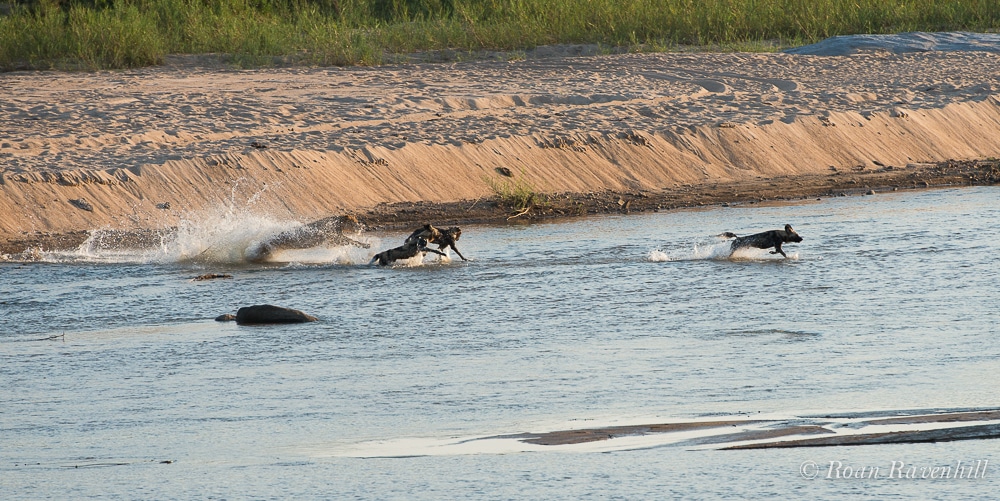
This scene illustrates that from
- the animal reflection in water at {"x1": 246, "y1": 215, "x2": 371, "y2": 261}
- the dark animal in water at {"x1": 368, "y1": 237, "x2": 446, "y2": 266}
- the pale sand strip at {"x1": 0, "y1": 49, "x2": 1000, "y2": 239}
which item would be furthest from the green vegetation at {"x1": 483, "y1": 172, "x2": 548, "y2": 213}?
the dark animal in water at {"x1": 368, "y1": 237, "x2": 446, "y2": 266}

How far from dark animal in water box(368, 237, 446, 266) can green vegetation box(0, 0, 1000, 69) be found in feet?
33.6

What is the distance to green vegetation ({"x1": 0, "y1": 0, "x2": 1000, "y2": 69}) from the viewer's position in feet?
68.5

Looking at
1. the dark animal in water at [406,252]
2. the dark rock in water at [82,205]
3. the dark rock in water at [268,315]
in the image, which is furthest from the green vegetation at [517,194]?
the dark rock in water at [268,315]

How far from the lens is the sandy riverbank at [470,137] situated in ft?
46.8

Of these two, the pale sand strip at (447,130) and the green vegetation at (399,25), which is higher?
the green vegetation at (399,25)

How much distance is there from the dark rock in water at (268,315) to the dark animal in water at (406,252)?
228 cm

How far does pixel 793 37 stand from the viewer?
85.4 feet

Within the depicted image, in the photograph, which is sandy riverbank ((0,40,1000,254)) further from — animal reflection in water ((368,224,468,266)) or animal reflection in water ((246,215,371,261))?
animal reflection in water ((368,224,468,266))

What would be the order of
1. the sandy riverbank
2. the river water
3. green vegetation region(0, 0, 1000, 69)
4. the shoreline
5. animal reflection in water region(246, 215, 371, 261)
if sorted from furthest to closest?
green vegetation region(0, 0, 1000, 69) < the sandy riverbank < the shoreline < animal reflection in water region(246, 215, 371, 261) < the river water

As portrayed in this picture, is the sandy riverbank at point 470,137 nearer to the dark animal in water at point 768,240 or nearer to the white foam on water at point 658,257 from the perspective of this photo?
the white foam on water at point 658,257

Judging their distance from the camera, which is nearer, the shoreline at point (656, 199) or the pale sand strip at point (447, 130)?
the shoreline at point (656, 199)

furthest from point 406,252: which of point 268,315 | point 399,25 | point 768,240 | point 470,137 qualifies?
point 399,25

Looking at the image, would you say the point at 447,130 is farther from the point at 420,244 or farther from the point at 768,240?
the point at 768,240

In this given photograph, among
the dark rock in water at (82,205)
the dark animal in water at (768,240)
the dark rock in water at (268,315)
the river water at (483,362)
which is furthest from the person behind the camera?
the dark rock in water at (82,205)
